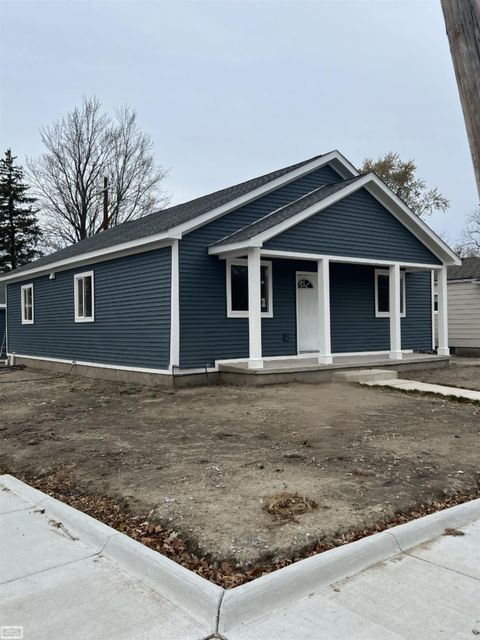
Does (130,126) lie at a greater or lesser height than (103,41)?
greater

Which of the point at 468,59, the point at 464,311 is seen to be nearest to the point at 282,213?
the point at 468,59

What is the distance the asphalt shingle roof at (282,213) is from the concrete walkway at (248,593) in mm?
7907

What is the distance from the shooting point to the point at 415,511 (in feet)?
13.2

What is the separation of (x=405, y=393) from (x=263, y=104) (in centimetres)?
1247

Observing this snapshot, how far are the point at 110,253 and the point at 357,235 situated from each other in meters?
6.04

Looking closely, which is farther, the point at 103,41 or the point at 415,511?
the point at 103,41

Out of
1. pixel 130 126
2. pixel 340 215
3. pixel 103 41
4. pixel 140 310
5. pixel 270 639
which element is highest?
pixel 130 126

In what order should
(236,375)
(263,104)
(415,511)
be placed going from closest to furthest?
(415,511) → (236,375) → (263,104)

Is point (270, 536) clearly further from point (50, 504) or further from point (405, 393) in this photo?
point (405, 393)

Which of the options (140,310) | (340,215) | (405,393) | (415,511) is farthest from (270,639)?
(340,215)

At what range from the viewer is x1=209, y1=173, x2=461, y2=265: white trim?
10.9 metres

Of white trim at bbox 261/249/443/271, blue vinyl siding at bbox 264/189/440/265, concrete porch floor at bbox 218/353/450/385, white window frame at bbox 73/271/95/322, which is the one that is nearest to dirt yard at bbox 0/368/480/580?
concrete porch floor at bbox 218/353/450/385

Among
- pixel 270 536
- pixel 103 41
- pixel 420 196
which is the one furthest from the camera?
pixel 420 196

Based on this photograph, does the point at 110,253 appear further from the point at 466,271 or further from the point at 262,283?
the point at 466,271
